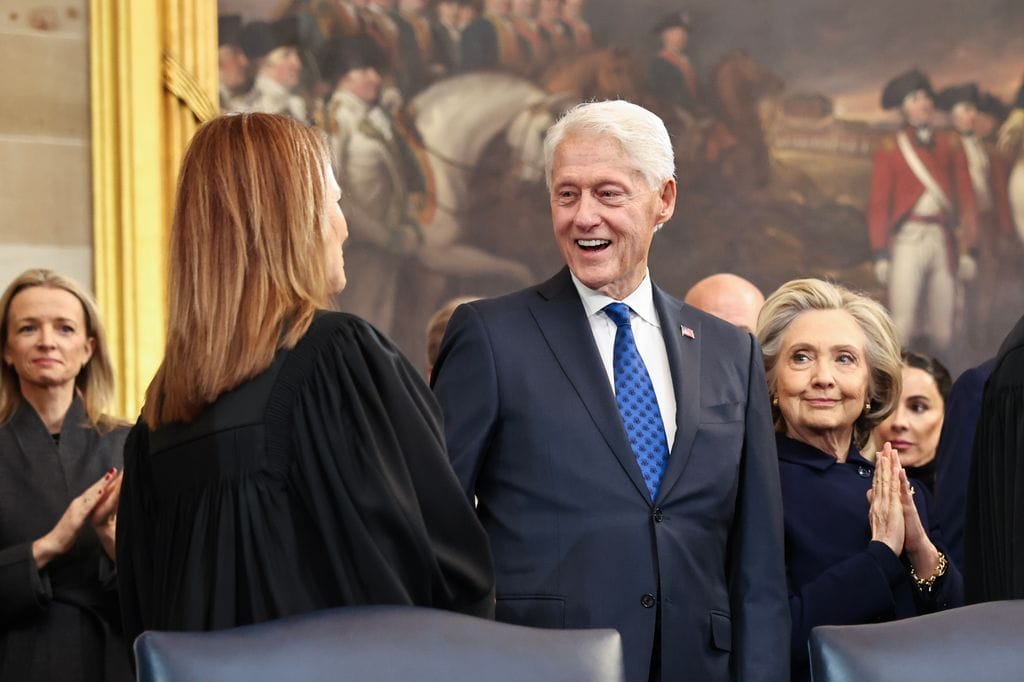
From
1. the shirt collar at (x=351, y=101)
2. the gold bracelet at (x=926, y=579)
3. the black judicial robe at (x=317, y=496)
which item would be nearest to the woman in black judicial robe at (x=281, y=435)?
the black judicial robe at (x=317, y=496)

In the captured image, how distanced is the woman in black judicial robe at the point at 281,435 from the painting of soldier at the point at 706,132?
242 inches

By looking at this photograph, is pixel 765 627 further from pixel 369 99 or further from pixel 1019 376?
pixel 369 99

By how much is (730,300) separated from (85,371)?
254 cm

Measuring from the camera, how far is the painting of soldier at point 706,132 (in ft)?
30.6

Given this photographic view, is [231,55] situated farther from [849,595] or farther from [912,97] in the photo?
[849,595]

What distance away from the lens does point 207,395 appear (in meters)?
3.00

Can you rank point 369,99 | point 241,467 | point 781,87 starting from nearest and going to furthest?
1. point 241,467
2. point 369,99
3. point 781,87

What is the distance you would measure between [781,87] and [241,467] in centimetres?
779

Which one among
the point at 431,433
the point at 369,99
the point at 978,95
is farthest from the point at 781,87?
the point at 431,433

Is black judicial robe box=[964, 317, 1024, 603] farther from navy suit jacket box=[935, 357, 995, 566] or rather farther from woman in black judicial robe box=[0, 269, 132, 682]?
woman in black judicial robe box=[0, 269, 132, 682]

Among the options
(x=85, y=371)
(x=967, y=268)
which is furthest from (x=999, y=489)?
(x=967, y=268)

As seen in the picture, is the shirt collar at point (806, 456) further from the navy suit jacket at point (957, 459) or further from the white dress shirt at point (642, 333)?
the white dress shirt at point (642, 333)

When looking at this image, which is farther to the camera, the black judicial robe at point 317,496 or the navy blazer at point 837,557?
the navy blazer at point 837,557

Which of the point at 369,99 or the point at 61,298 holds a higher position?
the point at 369,99
